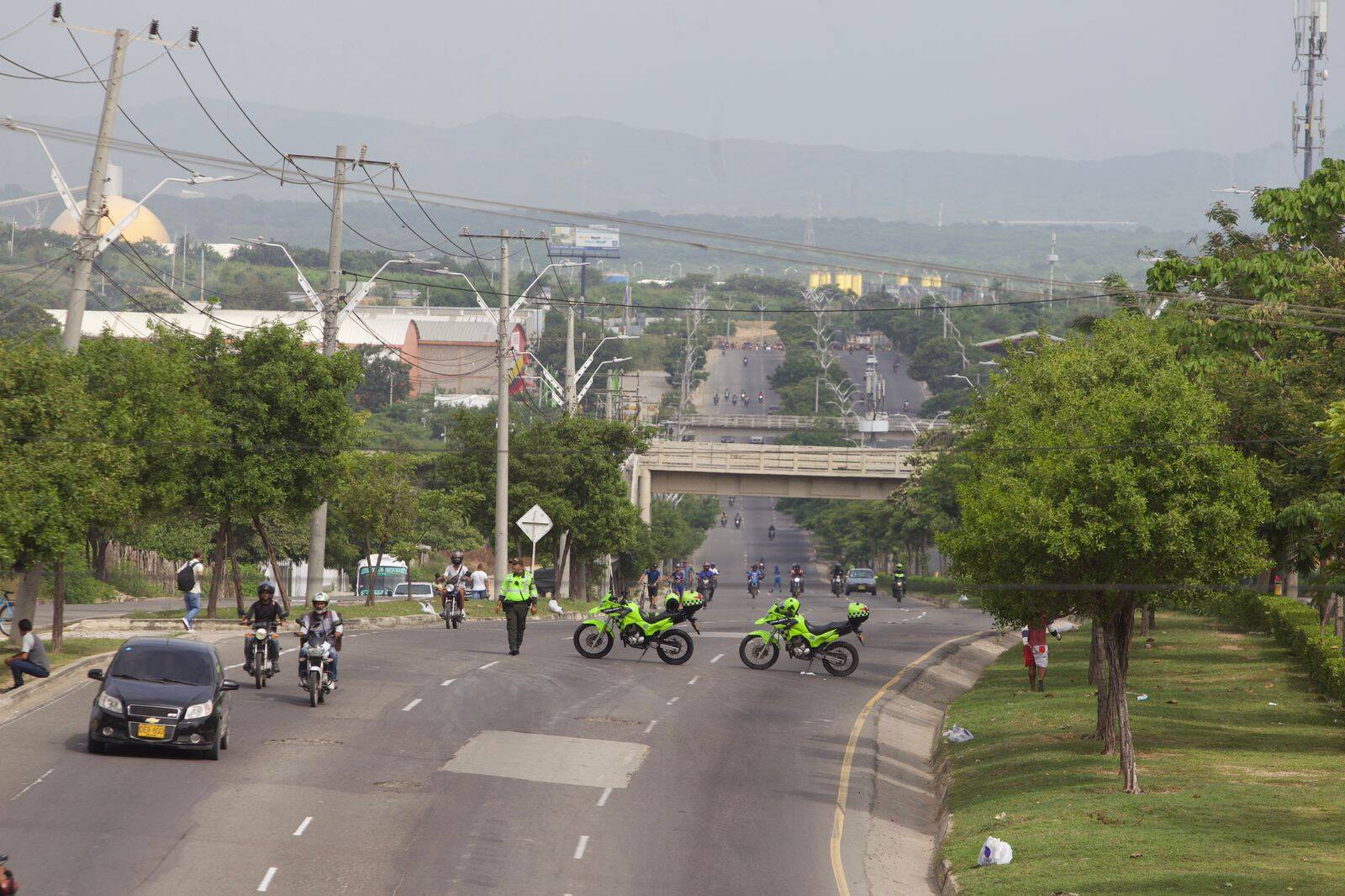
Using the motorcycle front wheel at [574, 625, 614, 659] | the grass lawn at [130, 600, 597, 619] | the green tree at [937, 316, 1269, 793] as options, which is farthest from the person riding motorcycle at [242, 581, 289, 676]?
the green tree at [937, 316, 1269, 793]

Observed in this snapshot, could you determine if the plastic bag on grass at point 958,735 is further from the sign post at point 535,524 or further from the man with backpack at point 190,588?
the sign post at point 535,524

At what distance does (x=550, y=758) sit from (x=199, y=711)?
4.85 metres

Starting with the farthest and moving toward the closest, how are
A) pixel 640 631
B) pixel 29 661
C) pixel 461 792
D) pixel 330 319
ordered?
pixel 330 319, pixel 640 631, pixel 29 661, pixel 461 792

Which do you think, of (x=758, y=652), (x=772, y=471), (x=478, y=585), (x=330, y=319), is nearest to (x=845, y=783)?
(x=758, y=652)

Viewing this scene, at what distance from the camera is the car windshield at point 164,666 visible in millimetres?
20906

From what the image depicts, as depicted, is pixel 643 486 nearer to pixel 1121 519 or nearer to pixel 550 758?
pixel 550 758

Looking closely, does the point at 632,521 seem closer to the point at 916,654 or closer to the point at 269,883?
the point at 916,654

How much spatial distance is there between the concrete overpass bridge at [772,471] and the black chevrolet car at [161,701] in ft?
195

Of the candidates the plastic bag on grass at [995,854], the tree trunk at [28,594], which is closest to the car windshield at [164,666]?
the tree trunk at [28,594]

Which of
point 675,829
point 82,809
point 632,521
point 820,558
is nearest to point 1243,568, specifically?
point 675,829

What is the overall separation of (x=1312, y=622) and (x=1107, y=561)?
1934 cm

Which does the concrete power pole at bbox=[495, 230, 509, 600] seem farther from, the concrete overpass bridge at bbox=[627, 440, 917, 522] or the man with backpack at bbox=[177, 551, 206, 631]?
the concrete overpass bridge at bbox=[627, 440, 917, 522]

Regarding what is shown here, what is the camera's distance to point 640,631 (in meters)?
33.3

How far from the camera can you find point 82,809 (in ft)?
57.5
